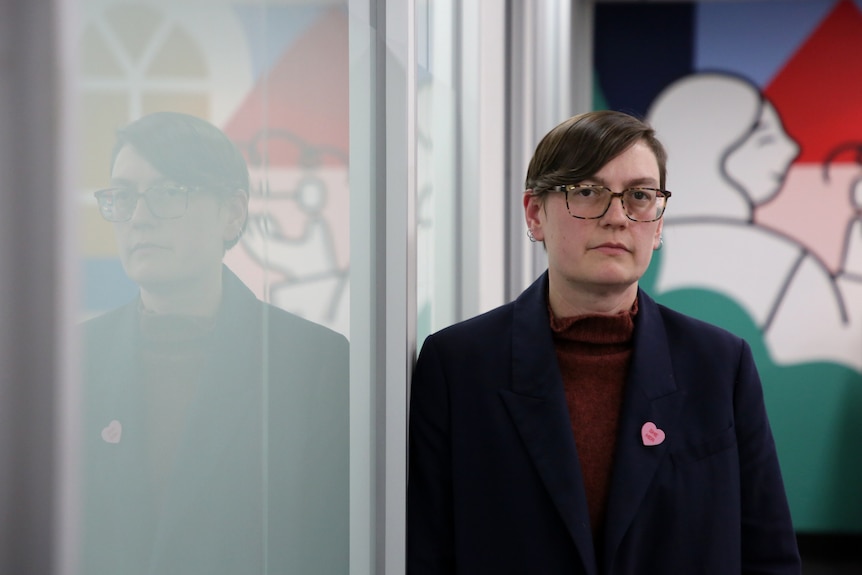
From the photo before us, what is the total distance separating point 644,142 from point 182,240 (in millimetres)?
775

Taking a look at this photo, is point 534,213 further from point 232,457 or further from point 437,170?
point 232,457

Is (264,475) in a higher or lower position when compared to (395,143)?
lower

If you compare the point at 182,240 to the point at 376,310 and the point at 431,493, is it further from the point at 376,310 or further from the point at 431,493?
the point at 431,493

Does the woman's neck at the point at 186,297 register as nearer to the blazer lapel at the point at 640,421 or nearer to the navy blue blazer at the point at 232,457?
the navy blue blazer at the point at 232,457

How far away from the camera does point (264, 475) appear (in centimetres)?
76

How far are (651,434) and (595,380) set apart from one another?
114 mm

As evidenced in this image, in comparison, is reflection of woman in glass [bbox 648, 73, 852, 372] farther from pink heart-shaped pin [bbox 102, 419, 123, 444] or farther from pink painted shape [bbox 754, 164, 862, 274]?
pink heart-shaped pin [bbox 102, 419, 123, 444]

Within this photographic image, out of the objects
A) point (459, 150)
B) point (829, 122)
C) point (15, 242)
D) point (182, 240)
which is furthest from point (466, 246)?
point (829, 122)

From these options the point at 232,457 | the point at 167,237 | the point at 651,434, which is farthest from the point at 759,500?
the point at 167,237

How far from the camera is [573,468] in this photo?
110 centimetres

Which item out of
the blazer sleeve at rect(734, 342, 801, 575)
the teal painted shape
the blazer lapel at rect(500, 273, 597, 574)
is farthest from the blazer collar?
the teal painted shape

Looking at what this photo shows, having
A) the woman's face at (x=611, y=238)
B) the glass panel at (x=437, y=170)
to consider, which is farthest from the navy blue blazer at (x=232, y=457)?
the glass panel at (x=437, y=170)

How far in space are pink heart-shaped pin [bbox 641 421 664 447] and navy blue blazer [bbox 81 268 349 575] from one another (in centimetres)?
40

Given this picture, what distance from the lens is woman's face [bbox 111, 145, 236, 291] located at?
521 millimetres
